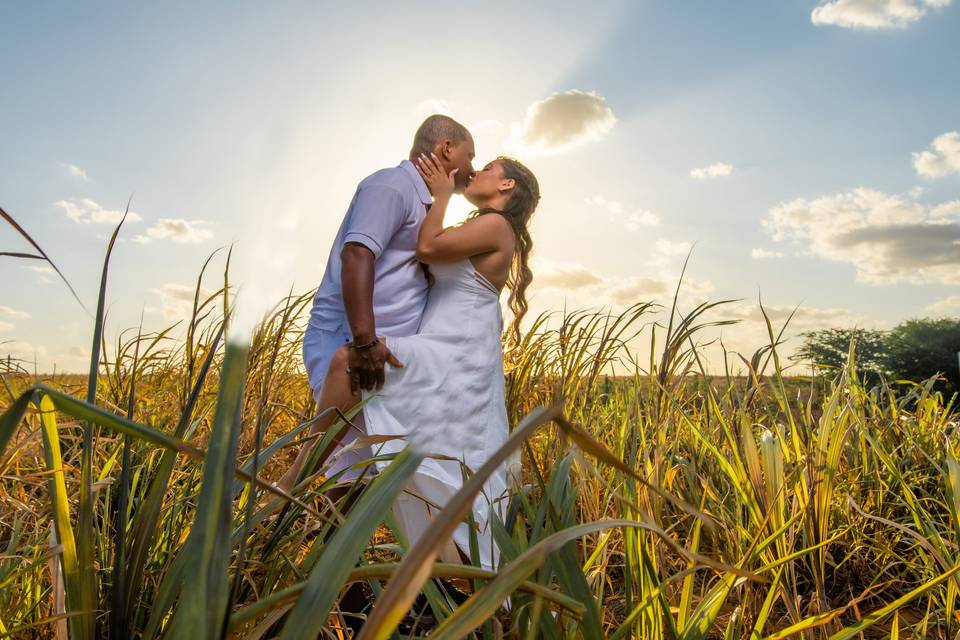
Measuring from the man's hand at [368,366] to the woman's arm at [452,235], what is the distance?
0.45 m

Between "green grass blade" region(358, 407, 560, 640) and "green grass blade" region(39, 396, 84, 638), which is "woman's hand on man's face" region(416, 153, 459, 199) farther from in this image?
"green grass blade" region(358, 407, 560, 640)

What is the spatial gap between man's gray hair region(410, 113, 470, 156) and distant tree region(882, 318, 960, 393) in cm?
1386

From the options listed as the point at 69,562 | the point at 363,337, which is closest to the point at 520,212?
the point at 363,337

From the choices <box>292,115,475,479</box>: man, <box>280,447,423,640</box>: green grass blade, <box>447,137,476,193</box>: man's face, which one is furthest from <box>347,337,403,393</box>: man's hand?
<box>280,447,423,640</box>: green grass blade

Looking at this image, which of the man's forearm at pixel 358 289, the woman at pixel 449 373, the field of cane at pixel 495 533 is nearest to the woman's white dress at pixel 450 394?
the woman at pixel 449 373

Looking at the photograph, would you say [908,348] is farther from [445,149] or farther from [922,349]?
[445,149]

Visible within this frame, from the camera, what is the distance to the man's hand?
2479 mm

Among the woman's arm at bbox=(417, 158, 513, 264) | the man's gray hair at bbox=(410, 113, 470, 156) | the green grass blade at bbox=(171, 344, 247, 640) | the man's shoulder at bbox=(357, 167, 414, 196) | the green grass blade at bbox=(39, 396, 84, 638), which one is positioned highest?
the man's gray hair at bbox=(410, 113, 470, 156)

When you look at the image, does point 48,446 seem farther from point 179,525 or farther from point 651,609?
point 651,609

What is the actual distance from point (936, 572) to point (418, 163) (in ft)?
7.89

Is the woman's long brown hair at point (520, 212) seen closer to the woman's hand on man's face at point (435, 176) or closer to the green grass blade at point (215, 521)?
the woman's hand on man's face at point (435, 176)

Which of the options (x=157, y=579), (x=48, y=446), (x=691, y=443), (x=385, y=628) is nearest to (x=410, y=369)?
(x=691, y=443)

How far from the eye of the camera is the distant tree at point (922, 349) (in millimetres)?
14133

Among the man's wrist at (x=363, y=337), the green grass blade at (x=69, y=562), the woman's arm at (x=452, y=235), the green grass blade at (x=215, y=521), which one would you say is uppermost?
the woman's arm at (x=452, y=235)
